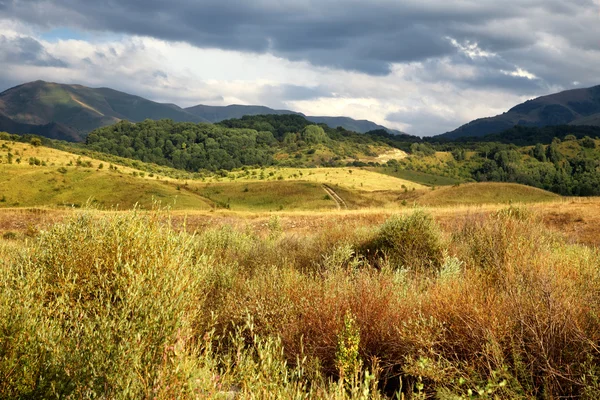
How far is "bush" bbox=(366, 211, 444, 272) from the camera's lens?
41.8 feet

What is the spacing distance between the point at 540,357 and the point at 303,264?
320 inches

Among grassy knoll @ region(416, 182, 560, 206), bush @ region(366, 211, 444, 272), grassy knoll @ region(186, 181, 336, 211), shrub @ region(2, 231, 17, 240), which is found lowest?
grassy knoll @ region(186, 181, 336, 211)

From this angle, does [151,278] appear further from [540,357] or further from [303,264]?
[303,264]

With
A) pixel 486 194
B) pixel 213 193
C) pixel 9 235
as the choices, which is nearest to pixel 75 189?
pixel 213 193

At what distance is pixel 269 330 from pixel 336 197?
64661 mm

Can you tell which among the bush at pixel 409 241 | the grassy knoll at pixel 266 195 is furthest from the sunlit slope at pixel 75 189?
the bush at pixel 409 241

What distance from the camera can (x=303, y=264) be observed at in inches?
507

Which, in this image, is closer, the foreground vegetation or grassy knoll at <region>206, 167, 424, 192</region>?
the foreground vegetation

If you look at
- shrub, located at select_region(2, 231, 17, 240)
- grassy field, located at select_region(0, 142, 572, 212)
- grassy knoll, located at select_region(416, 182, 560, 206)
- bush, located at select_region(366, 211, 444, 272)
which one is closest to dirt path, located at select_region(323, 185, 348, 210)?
grassy field, located at select_region(0, 142, 572, 212)

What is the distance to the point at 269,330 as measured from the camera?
683 cm

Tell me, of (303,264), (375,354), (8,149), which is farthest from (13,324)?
(8,149)

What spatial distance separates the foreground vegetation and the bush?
12.7 ft

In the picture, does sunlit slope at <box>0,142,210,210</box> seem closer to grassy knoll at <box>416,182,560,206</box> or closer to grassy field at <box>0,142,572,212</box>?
grassy field at <box>0,142,572,212</box>

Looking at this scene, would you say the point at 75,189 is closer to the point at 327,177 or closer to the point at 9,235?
the point at 9,235
